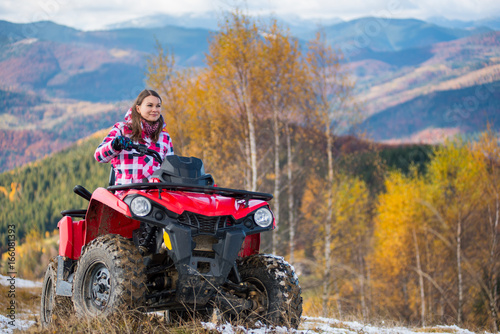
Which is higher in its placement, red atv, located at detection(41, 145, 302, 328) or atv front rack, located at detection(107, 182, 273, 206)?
atv front rack, located at detection(107, 182, 273, 206)

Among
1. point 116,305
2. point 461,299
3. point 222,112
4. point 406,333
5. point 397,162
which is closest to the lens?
point 116,305

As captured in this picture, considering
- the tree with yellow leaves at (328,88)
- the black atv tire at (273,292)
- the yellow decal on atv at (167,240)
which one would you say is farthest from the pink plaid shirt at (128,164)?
the tree with yellow leaves at (328,88)

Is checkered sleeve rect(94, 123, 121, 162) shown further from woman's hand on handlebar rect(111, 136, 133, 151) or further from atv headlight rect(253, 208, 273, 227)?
atv headlight rect(253, 208, 273, 227)

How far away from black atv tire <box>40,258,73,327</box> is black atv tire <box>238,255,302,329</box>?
1.81m

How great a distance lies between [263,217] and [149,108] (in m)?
1.61

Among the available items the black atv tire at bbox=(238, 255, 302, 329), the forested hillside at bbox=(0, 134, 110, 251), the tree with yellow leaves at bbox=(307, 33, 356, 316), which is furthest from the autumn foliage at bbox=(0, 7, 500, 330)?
the forested hillside at bbox=(0, 134, 110, 251)

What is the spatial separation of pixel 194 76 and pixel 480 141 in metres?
15.1

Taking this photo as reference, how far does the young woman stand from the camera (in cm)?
504

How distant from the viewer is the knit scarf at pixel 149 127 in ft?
17.1

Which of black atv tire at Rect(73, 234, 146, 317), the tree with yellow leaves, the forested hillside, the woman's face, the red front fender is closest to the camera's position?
black atv tire at Rect(73, 234, 146, 317)

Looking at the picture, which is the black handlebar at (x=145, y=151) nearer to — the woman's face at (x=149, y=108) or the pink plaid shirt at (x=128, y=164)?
the pink plaid shirt at (x=128, y=164)

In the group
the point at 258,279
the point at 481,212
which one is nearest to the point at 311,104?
the point at 481,212

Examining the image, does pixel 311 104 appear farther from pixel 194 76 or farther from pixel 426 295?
pixel 426 295

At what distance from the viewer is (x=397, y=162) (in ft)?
276
